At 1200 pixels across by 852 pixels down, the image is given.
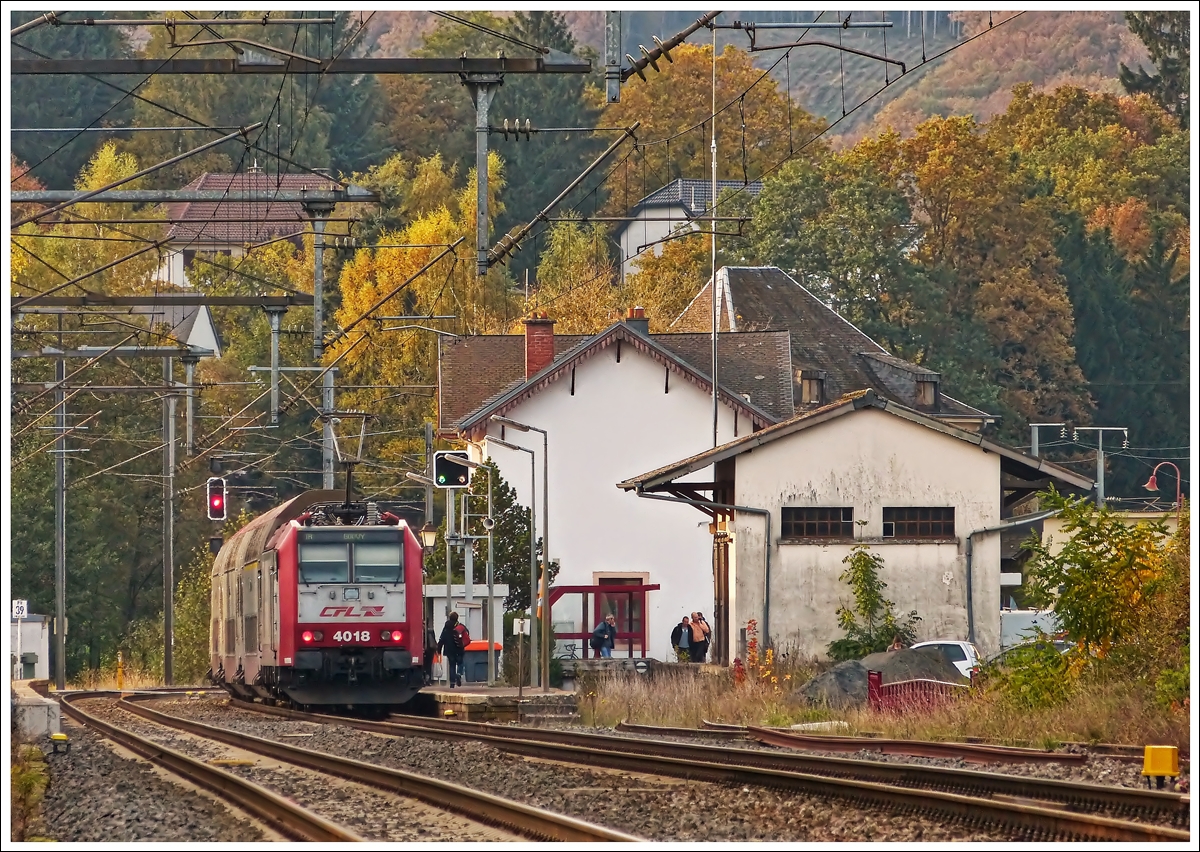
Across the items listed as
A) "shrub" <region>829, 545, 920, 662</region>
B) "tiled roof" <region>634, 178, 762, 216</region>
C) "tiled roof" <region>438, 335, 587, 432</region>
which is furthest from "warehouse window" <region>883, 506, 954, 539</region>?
"tiled roof" <region>634, 178, 762, 216</region>

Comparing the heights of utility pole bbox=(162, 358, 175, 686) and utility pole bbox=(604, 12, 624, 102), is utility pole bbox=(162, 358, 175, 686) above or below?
below

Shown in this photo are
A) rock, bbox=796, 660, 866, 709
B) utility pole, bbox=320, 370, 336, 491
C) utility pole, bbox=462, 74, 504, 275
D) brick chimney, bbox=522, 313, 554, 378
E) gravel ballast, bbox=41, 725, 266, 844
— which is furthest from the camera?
brick chimney, bbox=522, 313, 554, 378

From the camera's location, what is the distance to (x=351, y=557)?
28.5 m

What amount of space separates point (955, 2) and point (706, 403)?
38349 mm

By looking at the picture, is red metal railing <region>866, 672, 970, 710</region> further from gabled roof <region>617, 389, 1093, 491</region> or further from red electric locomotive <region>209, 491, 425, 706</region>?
gabled roof <region>617, 389, 1093, 491</region>

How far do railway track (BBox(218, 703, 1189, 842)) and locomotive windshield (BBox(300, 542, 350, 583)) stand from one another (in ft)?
21.7

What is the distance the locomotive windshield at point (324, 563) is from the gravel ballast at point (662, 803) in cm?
725

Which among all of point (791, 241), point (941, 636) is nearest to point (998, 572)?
point (941, 636)

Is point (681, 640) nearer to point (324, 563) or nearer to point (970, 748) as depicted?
point (324, 563)

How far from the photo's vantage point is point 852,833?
12.4m

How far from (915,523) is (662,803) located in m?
21.8

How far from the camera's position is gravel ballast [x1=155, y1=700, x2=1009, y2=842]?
40.8 feet

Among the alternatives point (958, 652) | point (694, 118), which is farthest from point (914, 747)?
point (694, 118)

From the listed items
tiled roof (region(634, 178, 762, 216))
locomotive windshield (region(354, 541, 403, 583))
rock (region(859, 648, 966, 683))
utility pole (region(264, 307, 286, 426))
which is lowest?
rock (region(859, 648, 966, 683))
